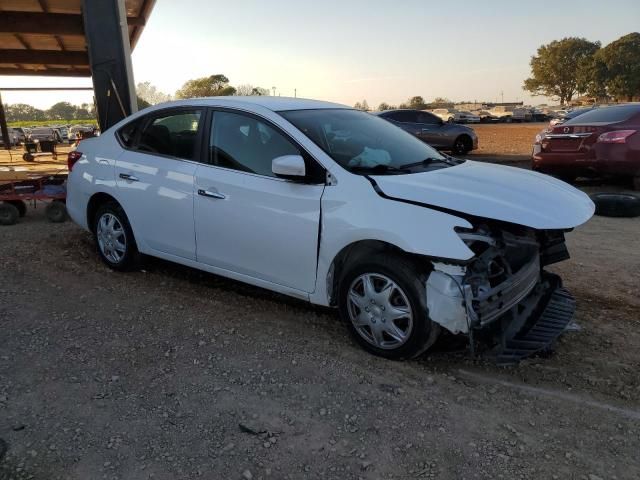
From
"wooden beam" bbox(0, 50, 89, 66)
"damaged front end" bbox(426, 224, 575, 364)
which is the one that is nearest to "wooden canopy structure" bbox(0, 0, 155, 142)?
"wooden beam" bbox(0, 50, 89, 66)

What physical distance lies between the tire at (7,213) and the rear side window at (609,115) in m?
9.02

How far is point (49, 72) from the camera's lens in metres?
22.5

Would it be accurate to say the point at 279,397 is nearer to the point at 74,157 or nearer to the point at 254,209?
the point at 254,209

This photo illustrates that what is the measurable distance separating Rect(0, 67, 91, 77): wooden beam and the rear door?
18.9 meters

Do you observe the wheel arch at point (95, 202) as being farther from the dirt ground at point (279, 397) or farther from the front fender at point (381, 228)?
the front fender at point (381, 228)

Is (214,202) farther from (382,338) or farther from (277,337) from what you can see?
(382,338)

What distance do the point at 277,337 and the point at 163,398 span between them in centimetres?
100

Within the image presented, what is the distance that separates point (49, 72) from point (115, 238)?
827 inches

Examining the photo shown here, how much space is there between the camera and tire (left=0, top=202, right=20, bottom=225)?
7410mm

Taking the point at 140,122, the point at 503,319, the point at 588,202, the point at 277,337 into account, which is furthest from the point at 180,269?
the point at 588,202

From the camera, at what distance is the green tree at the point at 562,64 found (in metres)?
87.0

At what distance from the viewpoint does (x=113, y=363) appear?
348 centimetres

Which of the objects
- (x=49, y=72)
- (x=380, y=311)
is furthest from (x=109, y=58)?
(x=49, y=72)

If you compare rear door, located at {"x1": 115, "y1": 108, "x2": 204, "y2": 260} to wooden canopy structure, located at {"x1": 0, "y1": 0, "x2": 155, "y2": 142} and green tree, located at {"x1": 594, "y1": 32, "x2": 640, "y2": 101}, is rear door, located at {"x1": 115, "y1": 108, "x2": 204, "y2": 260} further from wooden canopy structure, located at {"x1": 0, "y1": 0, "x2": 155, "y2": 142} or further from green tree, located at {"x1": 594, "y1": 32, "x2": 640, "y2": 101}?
green tree, located at {"x1": 594, "y1": 32, "x2": 640, "y2": 101}
